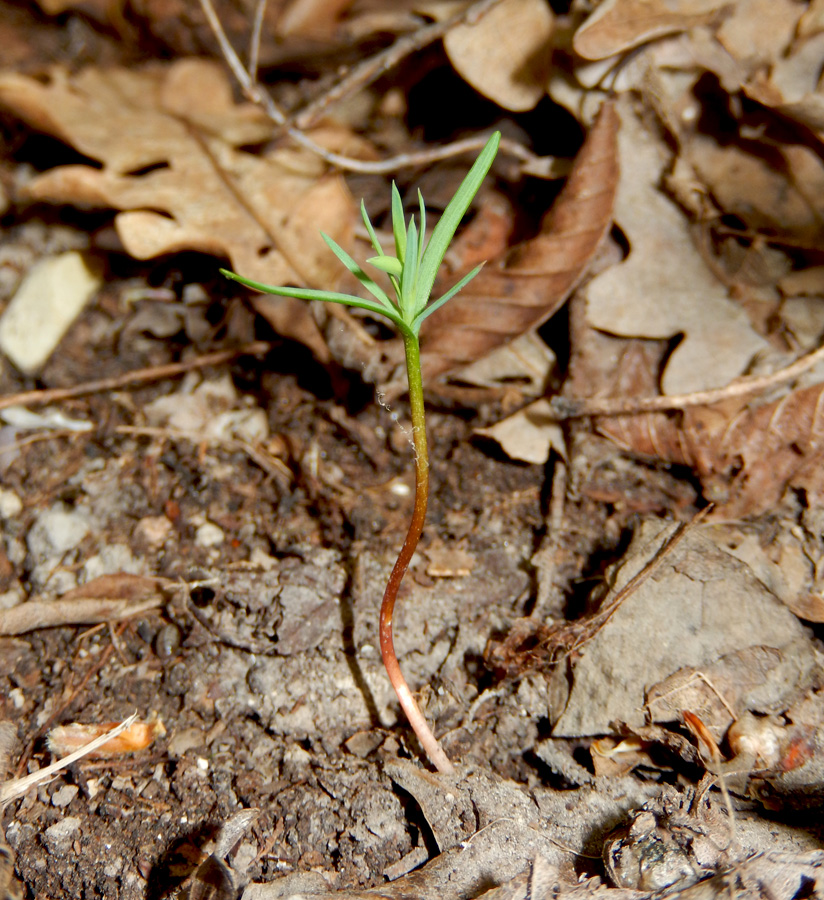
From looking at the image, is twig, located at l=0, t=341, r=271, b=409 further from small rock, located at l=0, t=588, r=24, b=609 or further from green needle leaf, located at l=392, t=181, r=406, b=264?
green needle leaf, located at l=392, t=181, r=406, b=264

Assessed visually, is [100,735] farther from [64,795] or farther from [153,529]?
[153,529]

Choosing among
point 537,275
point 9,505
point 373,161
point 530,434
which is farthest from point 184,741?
point 373,161

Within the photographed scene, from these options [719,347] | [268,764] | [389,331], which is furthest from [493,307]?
[268,764]

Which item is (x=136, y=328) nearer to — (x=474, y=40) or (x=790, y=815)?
(x=474, y=40)

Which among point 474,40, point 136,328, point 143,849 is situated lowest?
point 143,849

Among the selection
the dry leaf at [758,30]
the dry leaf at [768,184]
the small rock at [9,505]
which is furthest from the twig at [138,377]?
→ the dry leaf at [758,30]
